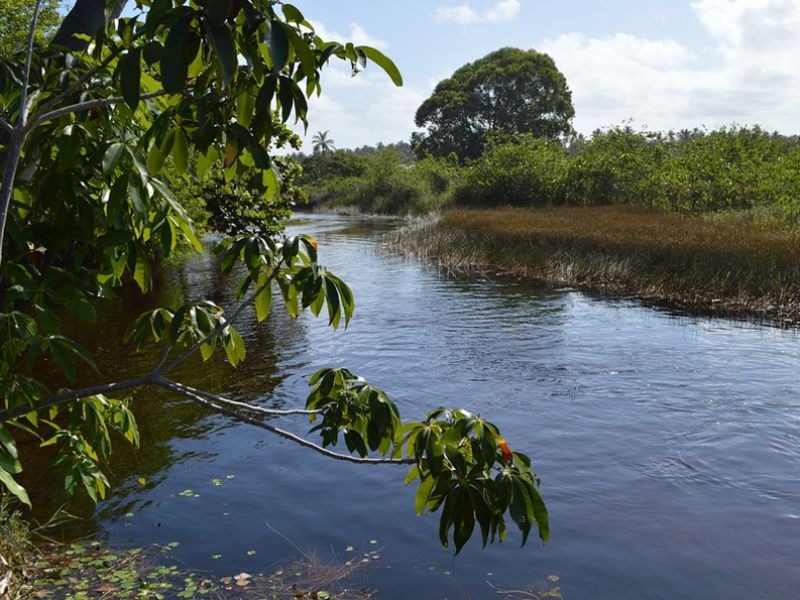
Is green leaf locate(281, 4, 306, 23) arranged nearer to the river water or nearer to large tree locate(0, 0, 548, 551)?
large tree locate(0, 0, 548, 551)

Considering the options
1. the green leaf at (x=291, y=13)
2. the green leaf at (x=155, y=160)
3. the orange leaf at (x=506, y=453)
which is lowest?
the orange leaf at (x=506, y=453)

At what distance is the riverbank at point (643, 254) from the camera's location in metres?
17.1

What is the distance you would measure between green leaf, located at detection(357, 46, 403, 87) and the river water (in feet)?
13.9

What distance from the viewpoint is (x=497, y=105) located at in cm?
7962

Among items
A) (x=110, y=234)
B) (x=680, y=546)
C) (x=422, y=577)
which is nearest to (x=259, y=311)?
(x=110, y=234)

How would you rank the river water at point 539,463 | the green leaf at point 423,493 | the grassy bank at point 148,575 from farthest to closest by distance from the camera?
1. the river water at point 539,463
2. the grassy bank at point 148,575
3. the green leaf at point 423,493

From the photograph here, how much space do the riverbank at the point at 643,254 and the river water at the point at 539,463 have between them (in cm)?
230

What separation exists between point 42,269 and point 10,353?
16.5 inches

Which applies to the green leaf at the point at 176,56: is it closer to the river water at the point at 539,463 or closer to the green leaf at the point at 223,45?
the green leaf at the point at 223,45

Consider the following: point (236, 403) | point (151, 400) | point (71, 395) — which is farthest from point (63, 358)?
point (151, 400)

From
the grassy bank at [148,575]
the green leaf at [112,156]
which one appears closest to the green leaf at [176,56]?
the green leaf at [112,156]

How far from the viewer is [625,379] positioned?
451 inches

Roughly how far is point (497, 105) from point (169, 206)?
80155mm

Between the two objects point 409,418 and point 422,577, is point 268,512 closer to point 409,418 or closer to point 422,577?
point 422,577
